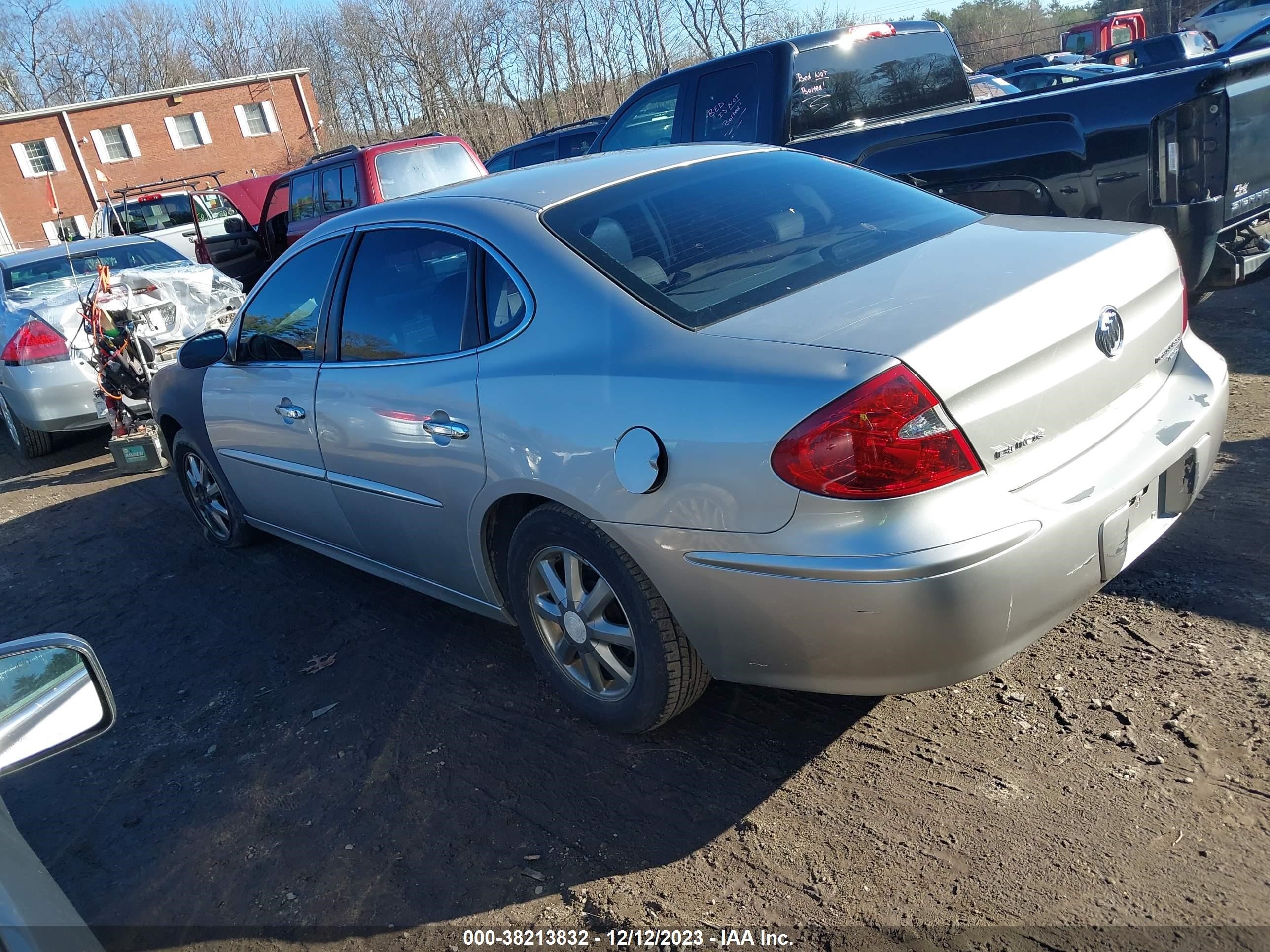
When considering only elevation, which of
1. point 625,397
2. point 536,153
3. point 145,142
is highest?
point 145,142

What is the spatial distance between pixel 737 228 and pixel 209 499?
3647 mm

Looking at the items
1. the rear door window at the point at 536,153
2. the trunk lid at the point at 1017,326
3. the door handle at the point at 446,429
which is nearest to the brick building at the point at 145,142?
the rear door window at the point at 536,153

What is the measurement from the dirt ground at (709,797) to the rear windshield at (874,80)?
3.56 meters

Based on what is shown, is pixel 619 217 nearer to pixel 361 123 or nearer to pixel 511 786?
pixel 511 786

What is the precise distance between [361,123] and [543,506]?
47.6 m

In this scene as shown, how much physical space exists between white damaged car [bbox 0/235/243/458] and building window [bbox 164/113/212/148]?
125 ft

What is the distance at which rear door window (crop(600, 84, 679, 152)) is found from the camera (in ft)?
23.2

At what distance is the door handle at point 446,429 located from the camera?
3.11 metres

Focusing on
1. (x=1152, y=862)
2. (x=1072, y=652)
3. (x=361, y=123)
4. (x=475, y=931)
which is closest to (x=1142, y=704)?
(x=1072, y=652)

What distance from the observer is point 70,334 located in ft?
25.4

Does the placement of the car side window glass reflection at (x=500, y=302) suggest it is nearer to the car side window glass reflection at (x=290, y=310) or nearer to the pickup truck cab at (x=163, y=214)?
the car side window glass reflection at (x=290, y=310)

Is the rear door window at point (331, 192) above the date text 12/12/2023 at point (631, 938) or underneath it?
above

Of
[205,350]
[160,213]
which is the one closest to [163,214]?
[160,213]

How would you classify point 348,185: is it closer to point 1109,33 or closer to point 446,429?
point 446,429
